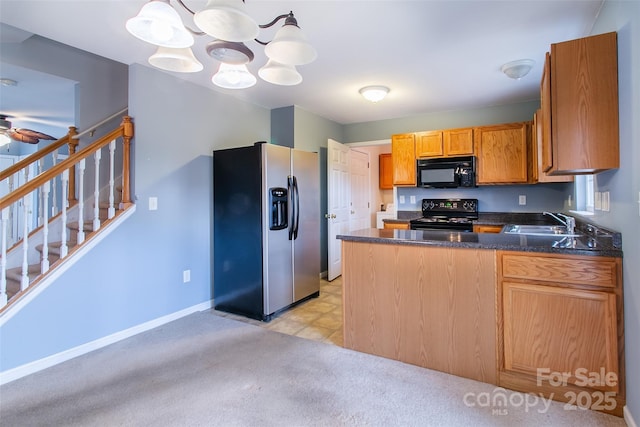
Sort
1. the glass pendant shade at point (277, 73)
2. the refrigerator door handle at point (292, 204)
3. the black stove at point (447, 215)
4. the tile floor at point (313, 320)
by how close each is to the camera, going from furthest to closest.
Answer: the black stove at point (447, 215) < the refrigerator door handle at point (292, 204) < the tile floor at point (313, 320) < the glass pendant shade at point (277, 73)

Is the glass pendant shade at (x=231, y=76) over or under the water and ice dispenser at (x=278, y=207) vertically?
over

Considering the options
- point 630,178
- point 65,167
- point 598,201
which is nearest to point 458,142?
point 598,201

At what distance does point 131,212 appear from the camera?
2.88 metres

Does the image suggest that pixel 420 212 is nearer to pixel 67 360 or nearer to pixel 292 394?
pixel 292 394

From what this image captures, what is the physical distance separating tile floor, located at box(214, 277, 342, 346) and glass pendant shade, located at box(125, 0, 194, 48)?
91.8 inches

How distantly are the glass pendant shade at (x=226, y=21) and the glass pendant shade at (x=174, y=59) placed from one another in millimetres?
465

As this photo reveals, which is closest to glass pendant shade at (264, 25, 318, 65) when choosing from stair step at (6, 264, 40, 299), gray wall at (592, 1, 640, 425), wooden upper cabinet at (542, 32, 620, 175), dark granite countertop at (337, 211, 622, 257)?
dark granite countertop at (337, 211, 622, 257)

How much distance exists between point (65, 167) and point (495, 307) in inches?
128

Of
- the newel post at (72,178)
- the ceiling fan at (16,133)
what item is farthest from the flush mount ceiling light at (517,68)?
the ceiling fan at (16,133)

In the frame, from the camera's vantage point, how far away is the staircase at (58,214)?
2.25 m

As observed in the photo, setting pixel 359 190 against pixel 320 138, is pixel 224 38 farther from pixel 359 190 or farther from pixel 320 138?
pixel 359 190

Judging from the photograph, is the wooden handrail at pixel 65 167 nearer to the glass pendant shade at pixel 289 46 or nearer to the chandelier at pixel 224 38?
the chandelier at pixel 224 38

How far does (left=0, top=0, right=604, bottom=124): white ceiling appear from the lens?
2.08 m

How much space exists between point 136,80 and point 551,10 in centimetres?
330
